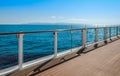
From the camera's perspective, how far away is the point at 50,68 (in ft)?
11.3

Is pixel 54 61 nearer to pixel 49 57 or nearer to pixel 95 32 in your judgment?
pixel 49 57

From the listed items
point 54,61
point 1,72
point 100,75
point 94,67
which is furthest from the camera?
point 54,61

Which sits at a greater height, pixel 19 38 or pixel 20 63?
pixel 19 38

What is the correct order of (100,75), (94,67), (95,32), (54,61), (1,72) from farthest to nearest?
(95,32)
(54,61)
(94,67)
(100,75)
(1,72)

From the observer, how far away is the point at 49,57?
13.6 feet

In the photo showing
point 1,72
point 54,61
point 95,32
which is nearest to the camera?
point 1,72

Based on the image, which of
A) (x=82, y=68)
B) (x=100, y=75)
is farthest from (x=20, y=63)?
(x=100, y=75)

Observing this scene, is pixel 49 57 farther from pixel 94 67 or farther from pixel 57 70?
pixel 94 67

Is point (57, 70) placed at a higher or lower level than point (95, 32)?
lower

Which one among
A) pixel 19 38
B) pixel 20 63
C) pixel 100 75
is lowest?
pixel 100 75

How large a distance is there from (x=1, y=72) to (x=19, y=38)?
2.24 ft

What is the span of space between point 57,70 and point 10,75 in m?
0.90

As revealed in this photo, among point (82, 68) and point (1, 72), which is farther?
point (82, 68)

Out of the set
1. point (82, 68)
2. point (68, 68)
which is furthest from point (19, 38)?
point (82, 68)
